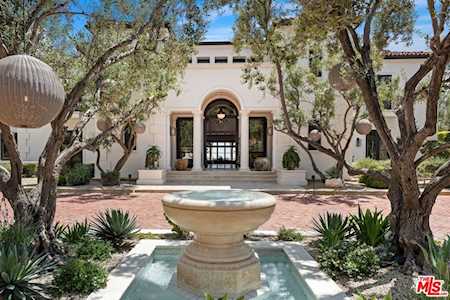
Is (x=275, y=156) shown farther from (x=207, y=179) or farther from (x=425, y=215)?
(x=425, y=215)

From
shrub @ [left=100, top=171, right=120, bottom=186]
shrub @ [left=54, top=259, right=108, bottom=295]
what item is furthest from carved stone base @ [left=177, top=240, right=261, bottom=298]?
shrub @ [left=100, top=171, right=120, bottom=186]

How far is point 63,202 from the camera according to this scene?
14062mm

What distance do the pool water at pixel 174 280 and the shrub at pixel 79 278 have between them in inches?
18.9

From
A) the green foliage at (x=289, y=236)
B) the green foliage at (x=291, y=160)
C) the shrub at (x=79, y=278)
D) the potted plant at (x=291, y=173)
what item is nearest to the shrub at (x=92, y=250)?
the shrub at (x=79, y=278)

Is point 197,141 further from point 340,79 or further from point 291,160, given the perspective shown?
point 340,79

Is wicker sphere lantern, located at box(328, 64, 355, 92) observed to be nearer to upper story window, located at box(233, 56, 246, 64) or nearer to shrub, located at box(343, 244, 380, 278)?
shrub, located at box(343, 244, 380, 278)

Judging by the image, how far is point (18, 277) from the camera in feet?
14.4

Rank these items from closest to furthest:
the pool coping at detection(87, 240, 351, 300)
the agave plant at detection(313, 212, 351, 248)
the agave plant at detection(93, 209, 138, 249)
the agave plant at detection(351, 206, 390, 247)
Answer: the pool coping at detection(87, 240, 351, 300)
the agave plant at detection(313, 212, 351, 248)
the agave plant at detection(351, 206, 390, 247)
the agave plant at detection(93, 209, 138, 249)

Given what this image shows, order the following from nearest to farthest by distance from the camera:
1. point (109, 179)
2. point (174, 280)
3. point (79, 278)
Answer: point (79, 278), point (174, 280), point (109, 179)

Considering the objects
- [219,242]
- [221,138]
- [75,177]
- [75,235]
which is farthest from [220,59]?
[219,242]

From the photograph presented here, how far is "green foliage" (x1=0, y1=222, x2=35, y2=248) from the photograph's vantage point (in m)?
5.23

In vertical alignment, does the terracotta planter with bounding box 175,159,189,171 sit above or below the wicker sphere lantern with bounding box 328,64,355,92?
below

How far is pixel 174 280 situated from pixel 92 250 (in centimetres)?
177

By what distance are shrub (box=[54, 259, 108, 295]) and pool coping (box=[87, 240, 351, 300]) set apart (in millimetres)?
141
